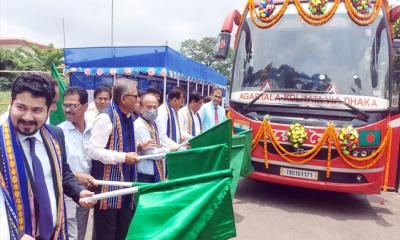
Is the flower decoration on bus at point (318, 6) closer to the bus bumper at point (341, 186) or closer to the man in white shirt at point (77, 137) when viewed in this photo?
the bus bumper at point (341, 186)

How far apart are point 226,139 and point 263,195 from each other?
131 inches

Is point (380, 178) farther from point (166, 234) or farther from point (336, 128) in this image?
point (166, 234)

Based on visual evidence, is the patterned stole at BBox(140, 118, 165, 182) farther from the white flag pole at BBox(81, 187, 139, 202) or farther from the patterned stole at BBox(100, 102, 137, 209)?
the white flag pole at BBox(81, 187, 139, 202)

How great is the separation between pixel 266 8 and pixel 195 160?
3.56 m

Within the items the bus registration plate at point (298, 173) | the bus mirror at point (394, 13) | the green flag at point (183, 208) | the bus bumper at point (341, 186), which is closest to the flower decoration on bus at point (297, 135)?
the bus registration plate at point (298, 173)

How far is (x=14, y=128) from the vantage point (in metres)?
1.73

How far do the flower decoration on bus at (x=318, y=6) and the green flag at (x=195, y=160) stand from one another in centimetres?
342

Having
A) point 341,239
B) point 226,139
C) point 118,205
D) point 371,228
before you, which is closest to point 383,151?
point 371,228

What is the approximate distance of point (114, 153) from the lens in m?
2.80

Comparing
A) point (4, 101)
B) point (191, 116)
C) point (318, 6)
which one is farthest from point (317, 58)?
point (4, 101)

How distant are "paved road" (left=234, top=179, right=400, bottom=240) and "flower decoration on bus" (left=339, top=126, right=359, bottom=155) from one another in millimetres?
955

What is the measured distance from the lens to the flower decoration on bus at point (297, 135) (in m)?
4.95

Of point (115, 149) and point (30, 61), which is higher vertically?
point (30, 61)

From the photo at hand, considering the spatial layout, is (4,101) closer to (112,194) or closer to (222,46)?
(222,46)
